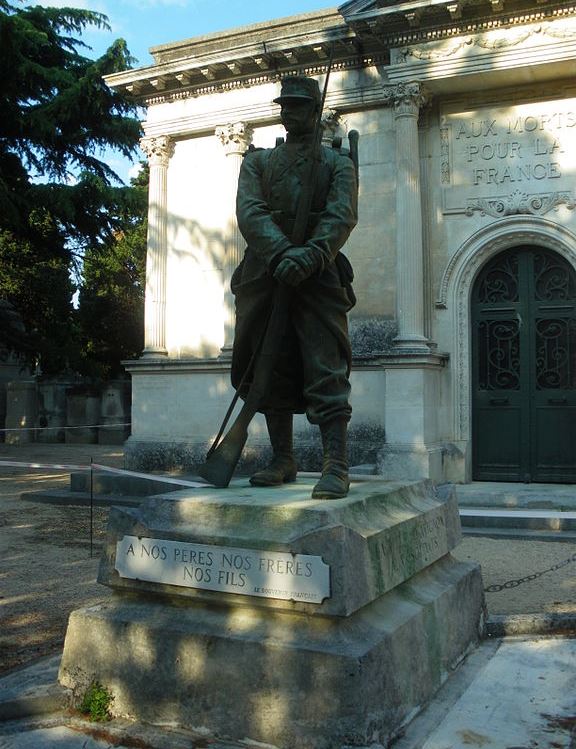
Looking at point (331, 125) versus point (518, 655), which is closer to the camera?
point (518, 655)

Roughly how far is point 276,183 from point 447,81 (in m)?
9.26

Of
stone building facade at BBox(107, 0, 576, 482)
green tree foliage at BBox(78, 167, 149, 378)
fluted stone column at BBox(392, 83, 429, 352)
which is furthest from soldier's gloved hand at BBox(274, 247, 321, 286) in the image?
green tree foliage at BBox(78, 167, 149, 378)

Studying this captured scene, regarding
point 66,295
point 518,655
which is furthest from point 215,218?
point 66,295

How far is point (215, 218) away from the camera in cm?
1441

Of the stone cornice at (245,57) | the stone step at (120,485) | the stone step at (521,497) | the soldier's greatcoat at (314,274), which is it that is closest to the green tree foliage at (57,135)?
the stone cornice at (245,57)

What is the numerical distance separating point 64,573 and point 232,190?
Result: 29.2ft

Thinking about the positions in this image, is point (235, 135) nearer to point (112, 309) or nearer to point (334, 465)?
point (334, 465)

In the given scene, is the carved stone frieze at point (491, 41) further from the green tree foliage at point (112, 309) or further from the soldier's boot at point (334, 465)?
the green tree foliage at point (112, 309)

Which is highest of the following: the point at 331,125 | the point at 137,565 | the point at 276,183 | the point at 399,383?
the point at 331,125

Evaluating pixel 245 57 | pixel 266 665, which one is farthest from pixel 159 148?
pixel 266 665

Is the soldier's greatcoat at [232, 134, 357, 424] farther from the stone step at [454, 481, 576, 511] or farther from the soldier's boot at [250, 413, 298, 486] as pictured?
the stone step at [454, 481, 576, 511]

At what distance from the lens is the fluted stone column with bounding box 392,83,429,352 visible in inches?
484

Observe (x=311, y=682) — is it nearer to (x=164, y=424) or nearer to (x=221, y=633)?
(x=221, y=633)

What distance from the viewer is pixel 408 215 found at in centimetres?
1240
